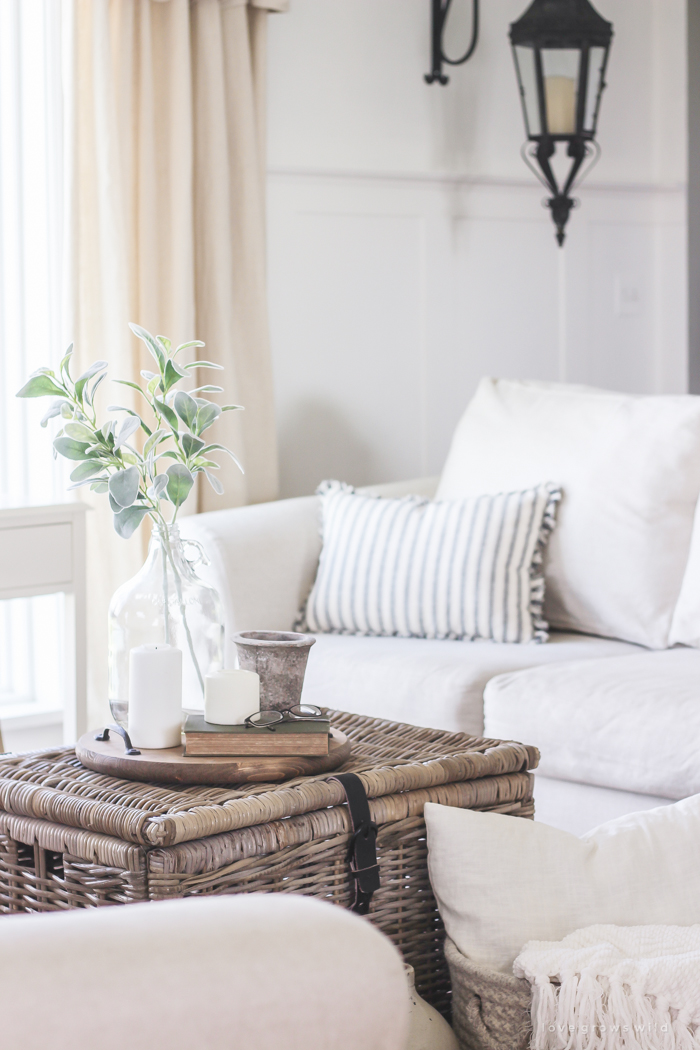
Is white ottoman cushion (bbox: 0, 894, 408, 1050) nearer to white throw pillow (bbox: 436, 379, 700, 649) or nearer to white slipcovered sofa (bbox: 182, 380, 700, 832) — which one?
white slipcovered sofa (bbox: 182, 380, 700, 832)

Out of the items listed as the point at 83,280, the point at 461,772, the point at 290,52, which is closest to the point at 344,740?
the point at 461,772

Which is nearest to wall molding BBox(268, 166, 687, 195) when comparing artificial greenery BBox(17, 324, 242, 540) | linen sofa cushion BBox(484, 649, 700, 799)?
linen sofa cushion BBox(484, 649, 700, 799)

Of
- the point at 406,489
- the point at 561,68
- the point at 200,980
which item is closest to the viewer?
the point at 200,980

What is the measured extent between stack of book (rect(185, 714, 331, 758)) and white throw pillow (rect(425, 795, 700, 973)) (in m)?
0.13

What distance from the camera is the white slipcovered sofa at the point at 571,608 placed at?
70.7 inches

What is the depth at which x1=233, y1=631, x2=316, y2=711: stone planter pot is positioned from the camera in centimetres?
128

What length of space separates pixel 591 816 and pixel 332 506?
2.98 ft

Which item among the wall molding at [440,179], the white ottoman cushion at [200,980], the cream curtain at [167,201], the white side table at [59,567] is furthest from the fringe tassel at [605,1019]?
the wall molding at [440,179]

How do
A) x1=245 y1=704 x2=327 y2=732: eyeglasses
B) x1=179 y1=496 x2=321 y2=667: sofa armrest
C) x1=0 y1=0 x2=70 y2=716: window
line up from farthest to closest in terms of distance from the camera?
x1=0 y1=0 x2=70 y2=716: window, x1=179 y1=496 x2=321 y2=667: sofa armrest, x1=245 y1=704 x2=327 y2=732: eyeglasses

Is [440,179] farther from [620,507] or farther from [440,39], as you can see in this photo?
[620,507]

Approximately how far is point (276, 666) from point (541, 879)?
35 centimetres

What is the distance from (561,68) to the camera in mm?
2865

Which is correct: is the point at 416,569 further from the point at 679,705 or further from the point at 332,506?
the point at 679,705

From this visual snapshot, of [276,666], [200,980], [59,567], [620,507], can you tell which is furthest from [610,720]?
[200,980]
